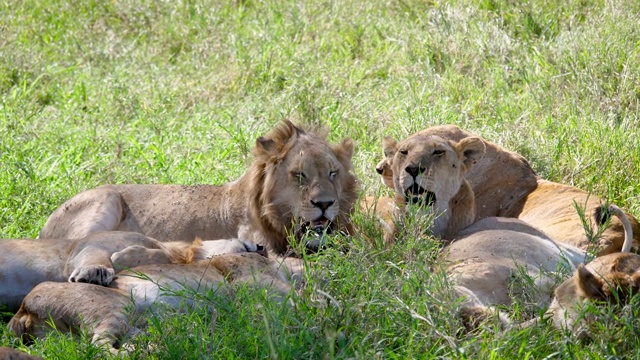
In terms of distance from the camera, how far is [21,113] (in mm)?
8875

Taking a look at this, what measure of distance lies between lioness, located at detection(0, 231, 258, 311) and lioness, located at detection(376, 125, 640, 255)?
127 cm

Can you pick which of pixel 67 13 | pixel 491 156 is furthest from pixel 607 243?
pixel 67 13

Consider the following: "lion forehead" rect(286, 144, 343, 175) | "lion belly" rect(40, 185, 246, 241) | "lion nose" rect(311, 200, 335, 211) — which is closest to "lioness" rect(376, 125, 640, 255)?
"lion forehead" rect(286, 144, 343, 175)

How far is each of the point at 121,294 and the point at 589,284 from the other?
75.9 inches

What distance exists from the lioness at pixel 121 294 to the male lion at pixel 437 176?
1.05m

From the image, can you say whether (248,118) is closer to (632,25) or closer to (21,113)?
(21,113)

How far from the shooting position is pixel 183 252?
18.4 ft

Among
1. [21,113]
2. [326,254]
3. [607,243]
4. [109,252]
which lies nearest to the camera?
[326,254]

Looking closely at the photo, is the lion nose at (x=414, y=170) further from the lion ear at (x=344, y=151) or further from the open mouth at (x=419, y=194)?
the lion ear at (x=344, y=151)

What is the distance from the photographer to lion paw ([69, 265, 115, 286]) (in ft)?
16.0

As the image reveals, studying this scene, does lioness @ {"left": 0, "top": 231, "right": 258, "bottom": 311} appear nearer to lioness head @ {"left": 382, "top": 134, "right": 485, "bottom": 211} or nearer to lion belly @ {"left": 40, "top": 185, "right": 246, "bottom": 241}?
lion belly @ {"left": 40, "top": 185, "right": 246, "bottom": 241}

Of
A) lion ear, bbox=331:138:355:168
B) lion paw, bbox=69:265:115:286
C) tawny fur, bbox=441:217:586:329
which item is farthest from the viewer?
lion ear, bbox=331:138:355:168

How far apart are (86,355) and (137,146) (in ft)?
13.1

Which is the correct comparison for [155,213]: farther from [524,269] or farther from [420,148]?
[524,269]
